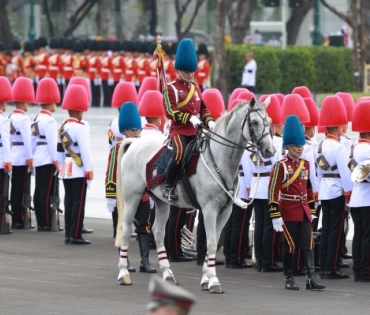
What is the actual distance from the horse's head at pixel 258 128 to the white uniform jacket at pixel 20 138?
15.7 ft

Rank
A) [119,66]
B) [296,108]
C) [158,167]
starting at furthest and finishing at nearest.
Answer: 1. [119,66]
2. [296,108]
3. [158,167]

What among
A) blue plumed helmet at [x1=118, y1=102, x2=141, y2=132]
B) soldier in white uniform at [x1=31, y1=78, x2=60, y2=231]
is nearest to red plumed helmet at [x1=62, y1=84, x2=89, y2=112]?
soldier in white uniform at [x1=31, y1=78, x2=60, y2=231]

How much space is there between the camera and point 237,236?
1227 cm

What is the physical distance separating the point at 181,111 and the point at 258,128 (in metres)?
0.82

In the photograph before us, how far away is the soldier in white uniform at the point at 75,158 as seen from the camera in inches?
538

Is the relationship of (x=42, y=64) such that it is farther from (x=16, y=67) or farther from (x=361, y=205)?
(x=361, y=205)

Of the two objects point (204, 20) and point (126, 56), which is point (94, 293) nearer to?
point (126, 56)

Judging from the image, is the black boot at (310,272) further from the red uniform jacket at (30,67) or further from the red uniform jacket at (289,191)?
the red uniform jacket at (30,67)

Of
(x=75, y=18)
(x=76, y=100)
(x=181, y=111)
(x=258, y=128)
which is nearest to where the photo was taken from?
(x=258, y=128)

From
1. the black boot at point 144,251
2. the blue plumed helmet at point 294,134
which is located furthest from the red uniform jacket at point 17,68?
the blue plumed helmet at point 294,134

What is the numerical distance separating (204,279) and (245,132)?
1.34 metres

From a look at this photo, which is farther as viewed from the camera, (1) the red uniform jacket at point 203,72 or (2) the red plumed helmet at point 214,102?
(1) the red uniform jacket at point 203,72

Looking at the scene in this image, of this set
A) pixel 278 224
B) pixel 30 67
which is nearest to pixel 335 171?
pixel 278 224

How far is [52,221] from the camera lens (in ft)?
49.4
